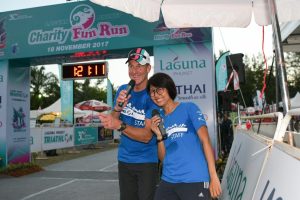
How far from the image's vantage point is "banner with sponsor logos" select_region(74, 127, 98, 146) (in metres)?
22.7

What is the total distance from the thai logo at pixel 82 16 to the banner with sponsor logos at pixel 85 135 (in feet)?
37.3

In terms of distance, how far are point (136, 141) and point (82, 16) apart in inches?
342

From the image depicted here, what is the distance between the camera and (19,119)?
13438 mm

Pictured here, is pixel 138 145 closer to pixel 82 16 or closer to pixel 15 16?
pixel 82 16

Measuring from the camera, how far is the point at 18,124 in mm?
13375

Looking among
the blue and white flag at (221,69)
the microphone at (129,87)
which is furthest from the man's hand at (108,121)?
the blue and white flag at (221,69)

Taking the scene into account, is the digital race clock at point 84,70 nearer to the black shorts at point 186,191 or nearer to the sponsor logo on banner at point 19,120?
the sponsor logo on banner at point 19,120

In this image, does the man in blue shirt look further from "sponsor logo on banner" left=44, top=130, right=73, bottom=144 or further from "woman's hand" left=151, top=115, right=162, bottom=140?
"sponsor logo on banner" left=44, top=130, right=73, bottom=144

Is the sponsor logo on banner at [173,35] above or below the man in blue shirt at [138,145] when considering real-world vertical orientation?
above

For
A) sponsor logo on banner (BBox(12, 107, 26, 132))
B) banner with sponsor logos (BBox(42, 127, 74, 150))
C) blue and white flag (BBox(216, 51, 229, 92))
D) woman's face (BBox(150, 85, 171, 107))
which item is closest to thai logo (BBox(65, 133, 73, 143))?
banner with sponsor logos (BBox(42, 127, 74, 150))

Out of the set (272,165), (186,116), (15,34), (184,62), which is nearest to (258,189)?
(272,165)

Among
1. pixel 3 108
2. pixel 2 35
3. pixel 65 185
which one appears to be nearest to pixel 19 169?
pixel 3 108

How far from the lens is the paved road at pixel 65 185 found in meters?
8.98

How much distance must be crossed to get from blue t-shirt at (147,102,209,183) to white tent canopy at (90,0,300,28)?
3.46 ft
